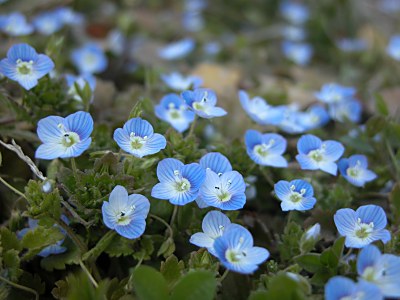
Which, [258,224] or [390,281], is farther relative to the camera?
[258,224]

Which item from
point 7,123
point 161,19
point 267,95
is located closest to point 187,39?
→ point 161,19

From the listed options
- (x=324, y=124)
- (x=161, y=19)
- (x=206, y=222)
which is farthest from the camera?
(x=161, y=19)

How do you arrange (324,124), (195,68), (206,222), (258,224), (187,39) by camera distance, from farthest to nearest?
(187,39) < (195,68) < (324,124) < (258,224) < (206,222)

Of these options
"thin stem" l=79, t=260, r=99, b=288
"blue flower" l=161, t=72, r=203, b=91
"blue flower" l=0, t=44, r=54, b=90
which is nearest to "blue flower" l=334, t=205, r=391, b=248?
"thin stem" l=79, t=260, r=99, b=288

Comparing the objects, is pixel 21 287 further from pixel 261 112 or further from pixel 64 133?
pixel 261 112

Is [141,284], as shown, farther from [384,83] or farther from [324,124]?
[384,83]

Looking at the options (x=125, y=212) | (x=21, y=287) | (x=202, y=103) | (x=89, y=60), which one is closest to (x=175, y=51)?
(x=89, y=60)

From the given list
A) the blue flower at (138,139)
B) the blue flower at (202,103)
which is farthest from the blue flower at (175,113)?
the blue flower at (138,139)
